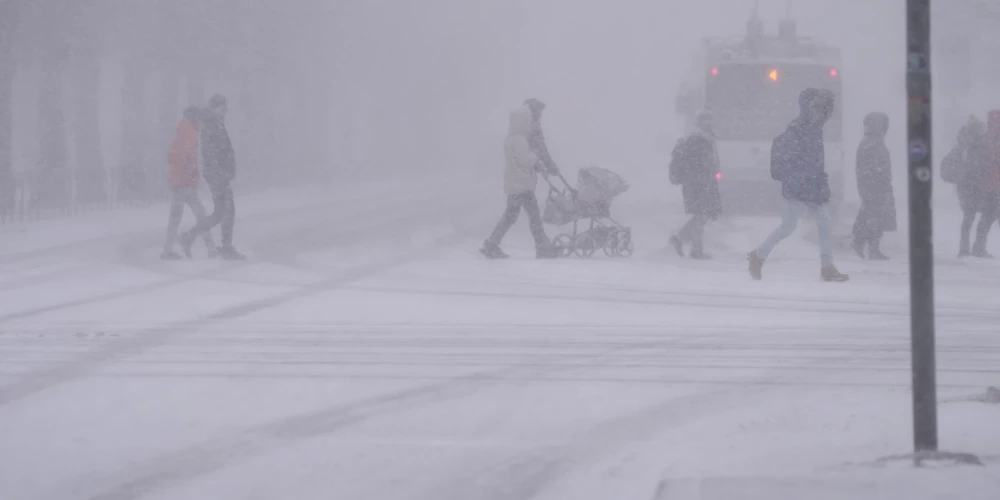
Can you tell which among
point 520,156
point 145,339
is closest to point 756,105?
point 520,156

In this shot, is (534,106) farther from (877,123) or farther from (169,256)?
(169,256)

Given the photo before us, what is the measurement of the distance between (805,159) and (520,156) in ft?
11.0

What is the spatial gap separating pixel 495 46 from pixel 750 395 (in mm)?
67437

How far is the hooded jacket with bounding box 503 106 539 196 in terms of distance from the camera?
12523mm

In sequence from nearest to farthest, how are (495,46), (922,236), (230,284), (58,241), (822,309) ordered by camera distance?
1. (922,236)
2. (822,309)
3. (230,284)
4. (58,241)
5. (495,46)

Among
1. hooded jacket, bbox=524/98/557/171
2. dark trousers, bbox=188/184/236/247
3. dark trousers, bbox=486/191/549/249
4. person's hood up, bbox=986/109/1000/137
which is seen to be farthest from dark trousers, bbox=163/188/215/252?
person's hood up, bbox=986/109/1000/137

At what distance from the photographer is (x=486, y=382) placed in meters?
6.61

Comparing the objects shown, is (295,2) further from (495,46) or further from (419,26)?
→ (495,46)

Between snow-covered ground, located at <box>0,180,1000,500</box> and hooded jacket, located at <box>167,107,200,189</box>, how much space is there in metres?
1.16

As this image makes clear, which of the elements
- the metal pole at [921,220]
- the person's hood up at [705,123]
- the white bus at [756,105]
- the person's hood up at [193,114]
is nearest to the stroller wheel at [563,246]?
the person's hood up at [705,123]

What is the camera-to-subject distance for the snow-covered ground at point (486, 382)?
479 cm

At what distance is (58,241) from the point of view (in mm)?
16953

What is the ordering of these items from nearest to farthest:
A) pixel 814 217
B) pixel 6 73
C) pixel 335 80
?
pixel 814 217, pixel 6 73, pixel 335 80

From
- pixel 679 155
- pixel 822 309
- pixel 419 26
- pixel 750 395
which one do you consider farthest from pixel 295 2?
pixel 750 395
